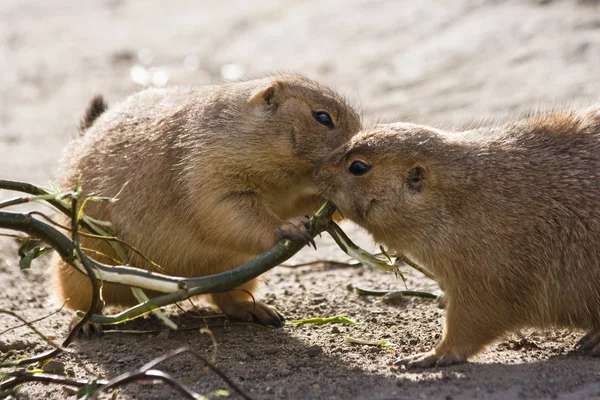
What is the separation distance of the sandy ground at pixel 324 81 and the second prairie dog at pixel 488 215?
0.29 metres

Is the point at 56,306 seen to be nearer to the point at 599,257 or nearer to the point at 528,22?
the point at 599,257

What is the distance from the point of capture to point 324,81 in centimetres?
1272

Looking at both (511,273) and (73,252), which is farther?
(511,273)

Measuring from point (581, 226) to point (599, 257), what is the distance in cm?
21

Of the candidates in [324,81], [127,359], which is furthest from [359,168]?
[324,81]

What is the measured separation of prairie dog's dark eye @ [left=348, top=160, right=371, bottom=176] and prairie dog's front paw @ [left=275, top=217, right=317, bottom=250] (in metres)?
0.42

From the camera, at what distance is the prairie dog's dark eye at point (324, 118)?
6781 mm

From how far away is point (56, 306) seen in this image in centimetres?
778

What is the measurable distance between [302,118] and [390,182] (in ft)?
2.98

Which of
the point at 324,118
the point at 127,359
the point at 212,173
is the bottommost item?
the point at 127,359

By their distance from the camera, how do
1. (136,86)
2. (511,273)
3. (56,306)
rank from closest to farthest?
(511,273), (56,306), (136,86)

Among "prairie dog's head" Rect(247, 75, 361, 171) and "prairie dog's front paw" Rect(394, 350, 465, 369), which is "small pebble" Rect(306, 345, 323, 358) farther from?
"prairie dog's head" Rect(247, 75, 361, 171)

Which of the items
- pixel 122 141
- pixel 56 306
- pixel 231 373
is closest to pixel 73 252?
pixel 231 373

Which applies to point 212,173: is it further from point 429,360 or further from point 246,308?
point 429,360
